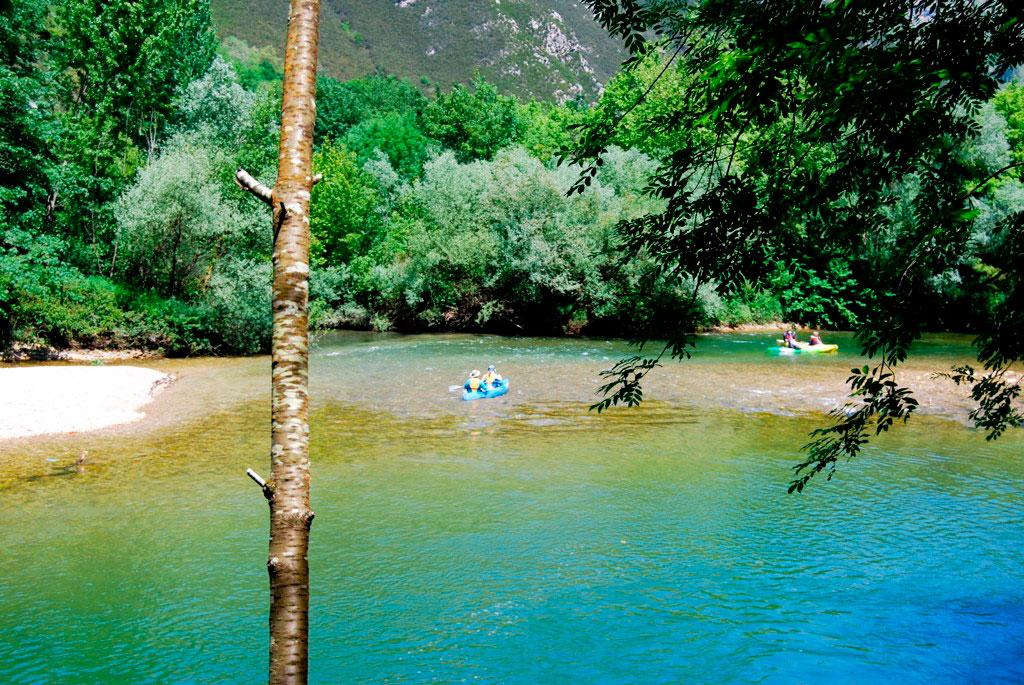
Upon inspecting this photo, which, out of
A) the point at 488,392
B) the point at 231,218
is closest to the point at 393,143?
the point at 231,218

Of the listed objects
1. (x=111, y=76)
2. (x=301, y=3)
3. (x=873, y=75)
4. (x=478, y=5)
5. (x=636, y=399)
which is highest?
(x=478, y=5)

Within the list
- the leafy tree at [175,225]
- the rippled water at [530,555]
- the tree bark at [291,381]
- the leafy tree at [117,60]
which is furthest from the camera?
the leafy tree at [117,60]

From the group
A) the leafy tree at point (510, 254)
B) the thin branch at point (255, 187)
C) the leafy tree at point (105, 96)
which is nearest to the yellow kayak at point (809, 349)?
the leafy tree at point (510, 254)

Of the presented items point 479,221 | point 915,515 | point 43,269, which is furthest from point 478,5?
point 915,515

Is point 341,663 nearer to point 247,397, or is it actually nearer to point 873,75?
point 873,75

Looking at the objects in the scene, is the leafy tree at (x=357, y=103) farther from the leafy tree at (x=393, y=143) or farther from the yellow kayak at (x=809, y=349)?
the yellow kayak at (x=809, y=349)

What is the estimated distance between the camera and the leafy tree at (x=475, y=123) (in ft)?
235

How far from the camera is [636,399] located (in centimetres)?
534

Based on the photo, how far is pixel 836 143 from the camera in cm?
592

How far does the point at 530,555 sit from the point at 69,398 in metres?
15.5

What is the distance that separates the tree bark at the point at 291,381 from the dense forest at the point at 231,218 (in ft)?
51.2

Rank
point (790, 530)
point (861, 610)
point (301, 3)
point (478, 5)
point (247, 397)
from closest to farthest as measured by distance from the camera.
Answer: point (301, 3) → point (861, 610) → point (790, 530) → point (247, 397) → point (478, 5)

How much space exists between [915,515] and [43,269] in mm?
27890

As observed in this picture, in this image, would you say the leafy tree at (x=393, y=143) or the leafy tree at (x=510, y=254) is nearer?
the leafy tree at (x=510, y=254)
